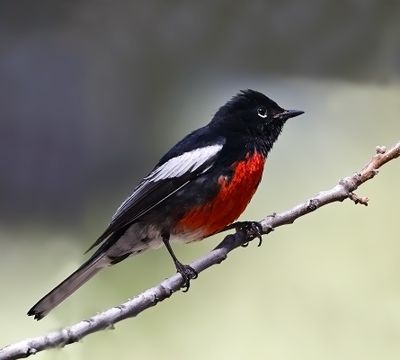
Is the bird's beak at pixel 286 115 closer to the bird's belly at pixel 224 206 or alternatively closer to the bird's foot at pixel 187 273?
the bird's belly at pixel 224 206

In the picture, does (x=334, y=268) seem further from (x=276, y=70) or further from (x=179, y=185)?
(x=179, y=185)

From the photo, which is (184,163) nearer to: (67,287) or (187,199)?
(187,199)

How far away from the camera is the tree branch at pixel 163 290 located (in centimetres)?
103

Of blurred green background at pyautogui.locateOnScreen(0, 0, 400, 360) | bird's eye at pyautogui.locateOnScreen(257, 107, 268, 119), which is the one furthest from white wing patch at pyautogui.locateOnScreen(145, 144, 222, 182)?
blurred green background at pyautogui.locateOnScreen(0, 0, 400, 360)

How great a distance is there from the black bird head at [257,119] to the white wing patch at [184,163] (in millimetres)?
77

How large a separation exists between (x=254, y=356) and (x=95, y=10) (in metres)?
1.04

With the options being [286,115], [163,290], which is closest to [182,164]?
[286,115]

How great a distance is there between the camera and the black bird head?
150cm

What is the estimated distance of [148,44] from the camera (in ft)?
6.61

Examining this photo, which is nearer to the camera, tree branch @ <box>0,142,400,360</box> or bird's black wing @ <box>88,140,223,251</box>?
tree branch @ <box>0,142,400,360</box>

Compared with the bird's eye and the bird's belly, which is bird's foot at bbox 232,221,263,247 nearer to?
the bird's belly

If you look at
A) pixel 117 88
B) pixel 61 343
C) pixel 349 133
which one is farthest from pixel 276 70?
pixel 61 343

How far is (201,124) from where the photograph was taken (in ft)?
6.39

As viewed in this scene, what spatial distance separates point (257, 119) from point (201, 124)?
0.46 m
